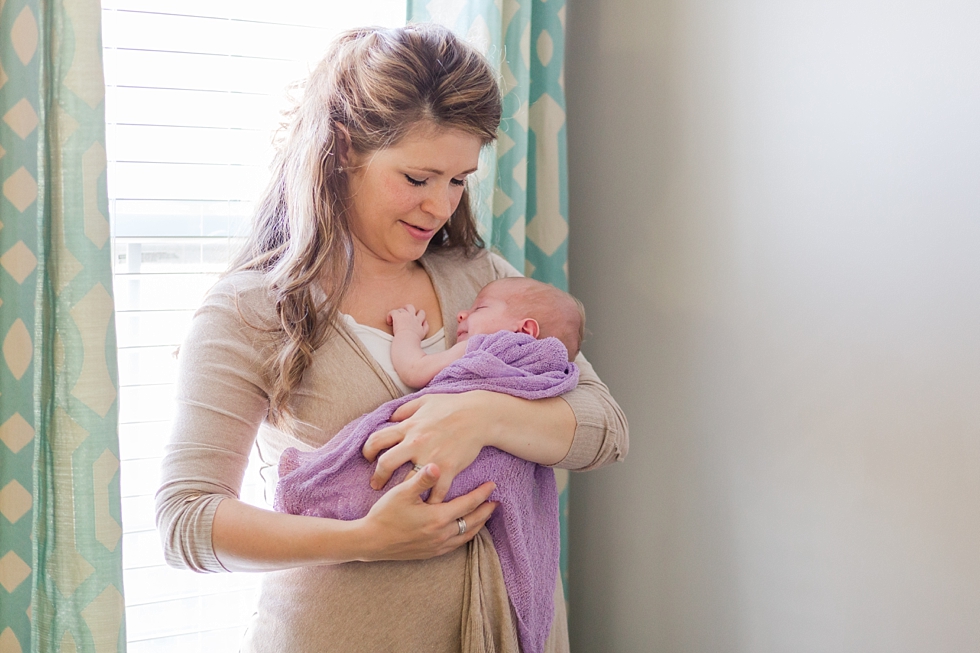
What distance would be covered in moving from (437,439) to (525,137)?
88cm

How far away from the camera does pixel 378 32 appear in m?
1.21

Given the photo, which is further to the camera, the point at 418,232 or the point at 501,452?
the point at 418,232

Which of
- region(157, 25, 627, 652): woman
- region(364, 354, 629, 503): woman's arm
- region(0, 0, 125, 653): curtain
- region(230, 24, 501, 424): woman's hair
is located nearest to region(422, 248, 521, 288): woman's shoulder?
region(157, 25, 627, 652): woman

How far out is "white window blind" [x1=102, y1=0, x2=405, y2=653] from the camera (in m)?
1.50

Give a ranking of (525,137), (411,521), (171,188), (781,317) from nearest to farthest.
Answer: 1. (411,521)
2. (781,317)
3. (171,188)
4. (525,137)

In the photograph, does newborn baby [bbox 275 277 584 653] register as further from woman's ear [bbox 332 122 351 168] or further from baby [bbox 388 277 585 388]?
woman's ear [bbox 332 122 351 168]

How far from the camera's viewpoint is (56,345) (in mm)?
1187

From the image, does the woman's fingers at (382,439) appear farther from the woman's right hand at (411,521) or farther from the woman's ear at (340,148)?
the woman's ear at (340,148)

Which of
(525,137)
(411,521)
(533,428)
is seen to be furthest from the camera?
(525,137)

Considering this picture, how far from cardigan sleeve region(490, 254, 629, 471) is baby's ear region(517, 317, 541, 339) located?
0.11m

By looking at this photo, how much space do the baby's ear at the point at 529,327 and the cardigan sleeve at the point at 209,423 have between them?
1.30 ft

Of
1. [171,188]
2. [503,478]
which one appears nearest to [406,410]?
[503,478]

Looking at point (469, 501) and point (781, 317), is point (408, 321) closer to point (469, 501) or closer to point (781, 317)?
point (469, 501)

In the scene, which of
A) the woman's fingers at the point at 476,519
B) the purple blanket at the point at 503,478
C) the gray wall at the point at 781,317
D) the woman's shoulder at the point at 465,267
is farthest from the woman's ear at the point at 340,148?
the gray wall at the point at 781,317
